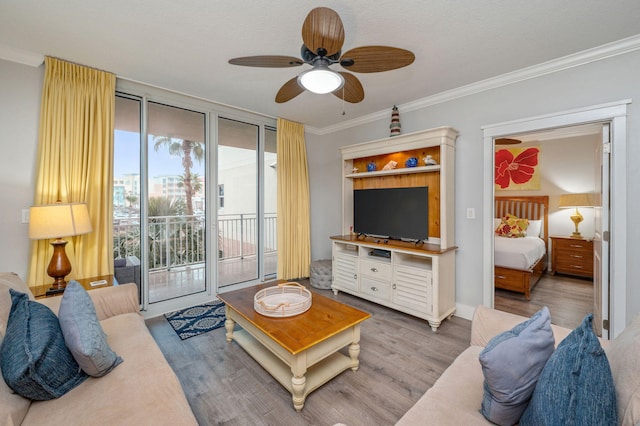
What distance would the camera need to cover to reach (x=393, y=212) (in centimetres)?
344

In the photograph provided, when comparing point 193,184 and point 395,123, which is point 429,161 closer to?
point 395,123

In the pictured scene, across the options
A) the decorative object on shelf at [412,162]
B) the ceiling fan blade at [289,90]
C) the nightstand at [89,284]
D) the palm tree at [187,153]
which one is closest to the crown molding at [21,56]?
the palm tree at [187,153]

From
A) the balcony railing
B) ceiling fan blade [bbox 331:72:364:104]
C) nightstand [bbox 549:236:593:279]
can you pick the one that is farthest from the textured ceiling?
nightstand [bbox 549:236:593:279]

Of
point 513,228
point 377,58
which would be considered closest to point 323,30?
point 377,58

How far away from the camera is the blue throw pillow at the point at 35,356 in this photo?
3.54 ft

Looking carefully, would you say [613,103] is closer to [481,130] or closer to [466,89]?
[481,130]

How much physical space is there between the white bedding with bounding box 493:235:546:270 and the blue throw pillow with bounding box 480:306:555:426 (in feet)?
9.17

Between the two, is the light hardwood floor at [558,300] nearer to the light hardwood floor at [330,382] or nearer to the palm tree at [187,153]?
the light hardwood floor at [330,382]

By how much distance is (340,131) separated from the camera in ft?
14.5

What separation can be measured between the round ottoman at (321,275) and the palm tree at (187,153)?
1.87 meters

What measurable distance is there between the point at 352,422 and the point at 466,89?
10.6 feet

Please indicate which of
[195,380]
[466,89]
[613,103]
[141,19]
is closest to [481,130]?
[466,89]

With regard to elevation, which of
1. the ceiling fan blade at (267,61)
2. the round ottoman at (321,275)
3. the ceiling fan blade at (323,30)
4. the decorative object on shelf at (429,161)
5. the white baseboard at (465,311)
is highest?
the ceiling fan blade at (267,61)

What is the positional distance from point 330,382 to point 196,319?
68.9 inches
